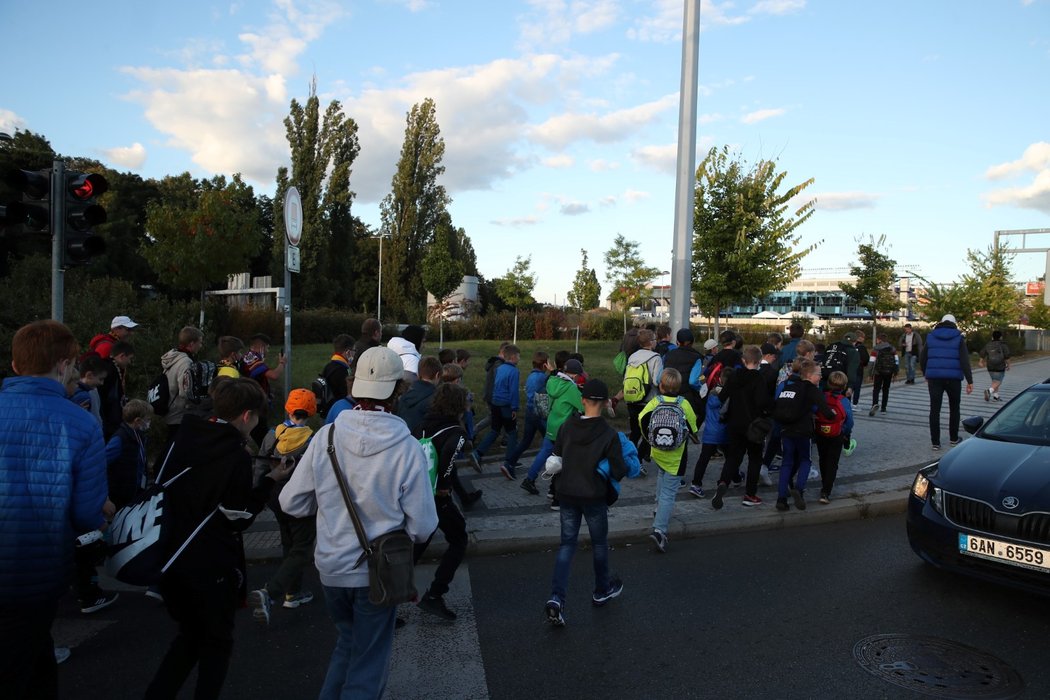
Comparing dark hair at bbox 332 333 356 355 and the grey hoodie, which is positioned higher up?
dark hair at bbox 332 333 356 355

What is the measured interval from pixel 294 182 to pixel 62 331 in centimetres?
4595

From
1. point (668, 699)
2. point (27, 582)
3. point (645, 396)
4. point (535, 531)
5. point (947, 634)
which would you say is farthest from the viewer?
point (645, 396)

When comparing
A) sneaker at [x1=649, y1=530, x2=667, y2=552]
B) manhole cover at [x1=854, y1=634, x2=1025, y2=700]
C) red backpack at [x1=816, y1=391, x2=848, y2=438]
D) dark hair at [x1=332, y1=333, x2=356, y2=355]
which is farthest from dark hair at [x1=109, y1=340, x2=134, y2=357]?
red backpack at [x1=816, y1=391, x2=848, y2=438]

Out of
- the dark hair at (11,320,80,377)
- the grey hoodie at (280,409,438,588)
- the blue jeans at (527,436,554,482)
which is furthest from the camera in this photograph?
the blue jeans at (527,436,554,482)

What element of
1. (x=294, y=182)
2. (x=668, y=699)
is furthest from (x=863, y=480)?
(x=294, y=182)

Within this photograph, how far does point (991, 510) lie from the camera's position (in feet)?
16.2

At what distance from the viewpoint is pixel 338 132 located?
4578 centimetres

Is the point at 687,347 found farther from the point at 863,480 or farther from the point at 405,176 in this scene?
the point at 405,176

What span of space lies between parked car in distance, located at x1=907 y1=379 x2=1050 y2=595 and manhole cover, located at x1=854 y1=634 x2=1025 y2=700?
807 mm

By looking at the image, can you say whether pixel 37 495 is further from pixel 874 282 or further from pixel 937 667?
pixel 874 282

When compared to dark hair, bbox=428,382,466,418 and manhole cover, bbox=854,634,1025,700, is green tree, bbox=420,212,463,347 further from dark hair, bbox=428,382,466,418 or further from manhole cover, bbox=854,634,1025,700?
manhole cover, bbox=854,634,1025,700

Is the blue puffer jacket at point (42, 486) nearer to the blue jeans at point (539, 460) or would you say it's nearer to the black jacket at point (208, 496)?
the black jacket at point (208, 496)

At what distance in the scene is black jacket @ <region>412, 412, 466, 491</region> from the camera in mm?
4535

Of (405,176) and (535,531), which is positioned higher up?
(405,176)
